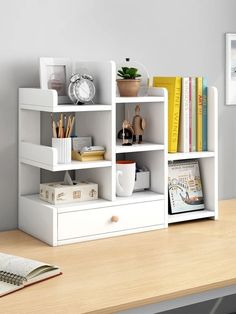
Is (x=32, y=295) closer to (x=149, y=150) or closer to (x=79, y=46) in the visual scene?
(x=149, y=150)

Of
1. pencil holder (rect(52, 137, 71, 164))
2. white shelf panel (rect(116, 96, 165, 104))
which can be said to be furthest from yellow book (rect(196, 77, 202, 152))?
pencil holder (rect(52, 137, 71, 164))

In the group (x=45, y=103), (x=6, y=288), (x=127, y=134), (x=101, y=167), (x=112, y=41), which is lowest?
(x=6, y=288)

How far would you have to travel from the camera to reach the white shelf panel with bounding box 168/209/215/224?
2.27m

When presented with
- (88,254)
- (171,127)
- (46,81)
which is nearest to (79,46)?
(46,81)

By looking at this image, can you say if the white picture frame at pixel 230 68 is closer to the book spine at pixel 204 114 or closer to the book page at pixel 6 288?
the book spine at pixel 204 114

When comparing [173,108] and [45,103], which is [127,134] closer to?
[173,108]

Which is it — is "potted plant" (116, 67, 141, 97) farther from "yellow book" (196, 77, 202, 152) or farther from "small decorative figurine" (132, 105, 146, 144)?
"yellow book" (196, 77, 202, 152)

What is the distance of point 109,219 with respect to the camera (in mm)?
2100

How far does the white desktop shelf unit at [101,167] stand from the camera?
202 cm

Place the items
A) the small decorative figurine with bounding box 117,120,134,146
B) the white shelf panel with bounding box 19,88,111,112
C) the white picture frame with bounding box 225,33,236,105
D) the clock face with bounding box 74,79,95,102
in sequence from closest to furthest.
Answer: the white shelf panel with bounding box 19,88,111,112
the clock face with bounding box 74,79,95,102
the small decorative figurine with bounding box 117,120,134,146
the white picture frame with bounding box 225,33,236,105

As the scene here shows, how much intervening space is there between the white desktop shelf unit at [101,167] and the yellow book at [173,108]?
0.17 feet

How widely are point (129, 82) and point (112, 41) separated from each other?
276 mm

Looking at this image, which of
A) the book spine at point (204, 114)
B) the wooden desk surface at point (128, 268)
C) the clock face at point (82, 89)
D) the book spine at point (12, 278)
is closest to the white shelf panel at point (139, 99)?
the clock face at point (82, 89)

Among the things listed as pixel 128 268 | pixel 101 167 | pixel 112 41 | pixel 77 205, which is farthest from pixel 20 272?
pixel 112 41
